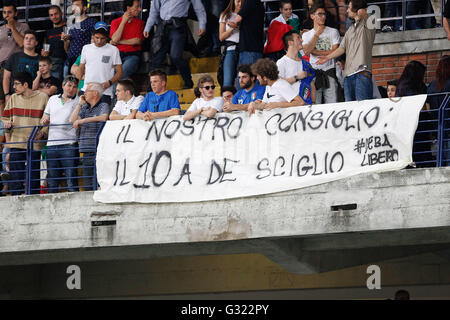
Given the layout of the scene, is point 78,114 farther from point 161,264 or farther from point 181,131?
point 161,264

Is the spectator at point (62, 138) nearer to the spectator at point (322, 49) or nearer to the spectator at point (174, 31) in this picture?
the spectator at point (174, 31)

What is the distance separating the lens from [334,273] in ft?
57.0

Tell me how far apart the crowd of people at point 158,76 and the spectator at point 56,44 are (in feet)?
0.07

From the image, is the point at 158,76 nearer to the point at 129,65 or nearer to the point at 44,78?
the point at 129,65

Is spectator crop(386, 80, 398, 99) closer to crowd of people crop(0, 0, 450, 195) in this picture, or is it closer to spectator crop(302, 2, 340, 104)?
crowd of people crop(0, 0, 450, 195)

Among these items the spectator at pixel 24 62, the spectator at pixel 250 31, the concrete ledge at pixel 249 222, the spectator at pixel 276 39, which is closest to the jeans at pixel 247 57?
the spectator at pixel 250 31

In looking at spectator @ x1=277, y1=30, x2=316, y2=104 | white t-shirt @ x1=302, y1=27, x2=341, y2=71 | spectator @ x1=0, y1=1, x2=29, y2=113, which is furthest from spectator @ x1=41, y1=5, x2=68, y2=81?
spectator @ x1=277, y1=30, x2=316, y2=104

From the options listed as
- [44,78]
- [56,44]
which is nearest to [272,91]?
[44,78]

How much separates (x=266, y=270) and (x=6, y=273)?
5.15m

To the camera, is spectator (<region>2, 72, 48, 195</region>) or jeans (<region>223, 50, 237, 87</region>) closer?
spectator (<region>2, 72, 48, 195</region>)

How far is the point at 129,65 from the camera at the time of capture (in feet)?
55.5

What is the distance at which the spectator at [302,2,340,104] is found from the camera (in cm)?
1495

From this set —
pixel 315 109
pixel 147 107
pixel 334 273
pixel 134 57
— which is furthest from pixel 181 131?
pixel 334 273

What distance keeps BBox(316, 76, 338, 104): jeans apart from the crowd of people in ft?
0.05
